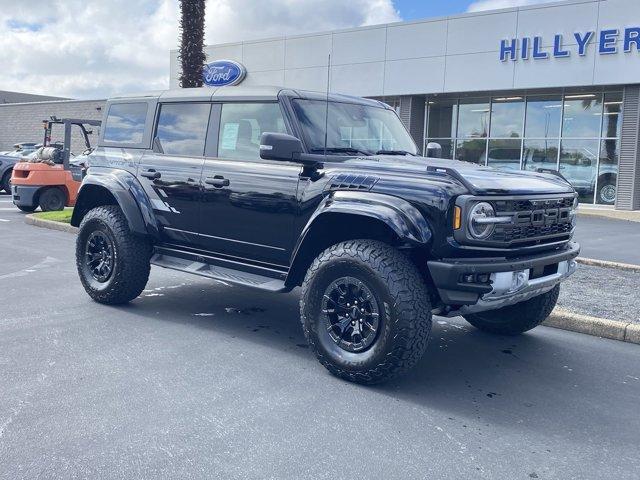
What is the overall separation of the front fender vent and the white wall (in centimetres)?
1707

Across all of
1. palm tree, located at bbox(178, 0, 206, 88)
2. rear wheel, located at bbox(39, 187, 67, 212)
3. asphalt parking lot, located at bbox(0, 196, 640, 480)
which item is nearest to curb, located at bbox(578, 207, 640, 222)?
palm tree, located at bbox(178, 0, 206, 88)

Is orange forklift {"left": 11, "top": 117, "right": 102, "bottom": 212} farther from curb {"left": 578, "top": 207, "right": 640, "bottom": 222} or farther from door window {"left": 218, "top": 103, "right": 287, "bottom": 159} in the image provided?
curb {"left": 578, "top": 207, "right": 640, "bottom": 222}

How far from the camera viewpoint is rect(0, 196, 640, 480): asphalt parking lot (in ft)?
10.6

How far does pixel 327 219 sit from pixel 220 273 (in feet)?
4.18

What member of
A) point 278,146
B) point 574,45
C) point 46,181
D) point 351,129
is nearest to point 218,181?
point 278,146

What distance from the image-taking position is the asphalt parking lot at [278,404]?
10.6 feet

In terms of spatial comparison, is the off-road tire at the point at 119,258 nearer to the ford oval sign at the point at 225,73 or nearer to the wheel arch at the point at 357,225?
the wheel arch at the point at 357,225

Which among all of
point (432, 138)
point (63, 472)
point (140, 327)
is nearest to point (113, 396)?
point (63, 472)

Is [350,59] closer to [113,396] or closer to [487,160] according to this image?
[487,160]

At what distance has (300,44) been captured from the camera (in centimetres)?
2533

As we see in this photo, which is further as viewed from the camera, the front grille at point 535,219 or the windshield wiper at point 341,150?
the windshield wiper at point 341,150

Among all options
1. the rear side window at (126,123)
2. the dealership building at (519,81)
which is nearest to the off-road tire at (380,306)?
the rear side window at (126,123)

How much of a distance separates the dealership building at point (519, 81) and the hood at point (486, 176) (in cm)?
1422

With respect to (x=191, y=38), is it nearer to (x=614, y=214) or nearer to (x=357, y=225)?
(x=357, y=225)
